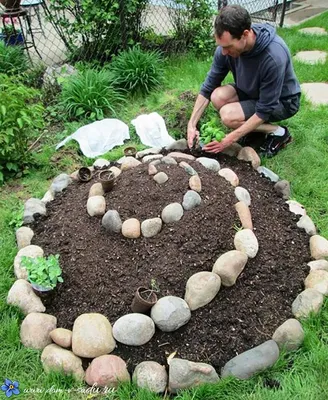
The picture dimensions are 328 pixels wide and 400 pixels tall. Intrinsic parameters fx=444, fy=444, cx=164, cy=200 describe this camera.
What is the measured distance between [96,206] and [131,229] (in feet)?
0.97

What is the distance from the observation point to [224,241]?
251cm

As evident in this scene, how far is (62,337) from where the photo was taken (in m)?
2.19

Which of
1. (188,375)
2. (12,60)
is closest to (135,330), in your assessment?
(188,375)

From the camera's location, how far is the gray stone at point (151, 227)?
2520 millimetres

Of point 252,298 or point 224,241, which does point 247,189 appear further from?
point 252,298

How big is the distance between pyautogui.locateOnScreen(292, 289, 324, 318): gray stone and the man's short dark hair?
167 cm

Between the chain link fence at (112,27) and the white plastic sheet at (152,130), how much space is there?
4.67 feet

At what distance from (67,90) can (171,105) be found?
1014 millimetres

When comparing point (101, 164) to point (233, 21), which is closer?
point (233, 21)

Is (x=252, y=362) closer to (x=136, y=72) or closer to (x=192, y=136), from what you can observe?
(x=192, y=136)

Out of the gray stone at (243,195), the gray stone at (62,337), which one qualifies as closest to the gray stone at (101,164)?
the gray stone at (243,195)

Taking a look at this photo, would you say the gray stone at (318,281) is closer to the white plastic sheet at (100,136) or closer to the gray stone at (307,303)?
the gray stone at (307,303)

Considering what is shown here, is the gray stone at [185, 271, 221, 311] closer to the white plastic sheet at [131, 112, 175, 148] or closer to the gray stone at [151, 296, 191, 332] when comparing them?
the gray stone at [151, 296, 191, 332]

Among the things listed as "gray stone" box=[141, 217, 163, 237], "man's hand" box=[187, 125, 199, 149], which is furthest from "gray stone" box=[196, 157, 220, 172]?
"gray stone" box=[141, 217, 163, 237]
